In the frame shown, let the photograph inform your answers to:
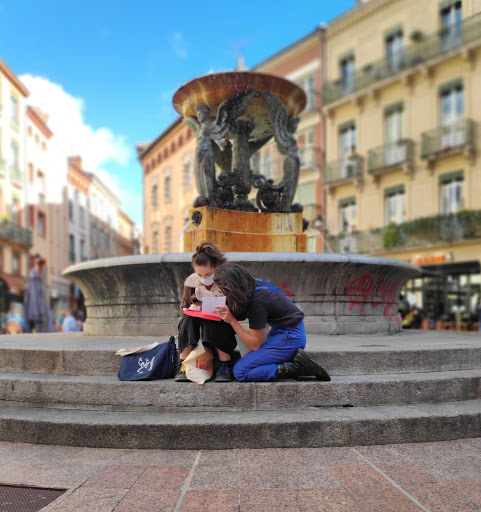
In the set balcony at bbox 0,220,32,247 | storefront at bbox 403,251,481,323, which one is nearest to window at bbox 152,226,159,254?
balcony at bbox 0,220,32,247

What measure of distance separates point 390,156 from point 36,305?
55.6ft

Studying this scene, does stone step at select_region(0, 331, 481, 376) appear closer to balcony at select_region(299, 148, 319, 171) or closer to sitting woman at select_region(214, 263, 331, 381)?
sitting woman at select_region(214, 263, 331, 381)

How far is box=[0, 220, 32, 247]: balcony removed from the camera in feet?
110

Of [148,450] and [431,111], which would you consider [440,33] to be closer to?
[431,111]

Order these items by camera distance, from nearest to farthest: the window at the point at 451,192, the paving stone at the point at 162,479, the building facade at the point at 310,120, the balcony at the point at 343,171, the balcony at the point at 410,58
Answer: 1. the paving stone at the point at 162,479
2. the balcony at the point at 410,58
3. the window at the point at 451,192
4. the balcony at the point at 343,171
5. the building facade at the point at 310,120

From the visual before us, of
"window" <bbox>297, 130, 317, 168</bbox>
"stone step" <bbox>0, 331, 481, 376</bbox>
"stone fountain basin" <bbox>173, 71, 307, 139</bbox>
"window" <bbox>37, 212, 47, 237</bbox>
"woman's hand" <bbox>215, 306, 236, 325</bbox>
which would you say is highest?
"window" <bbox>297, 130, 317, 168</bbox>

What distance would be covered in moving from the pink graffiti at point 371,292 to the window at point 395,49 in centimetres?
1975

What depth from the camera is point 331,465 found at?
10.6ft

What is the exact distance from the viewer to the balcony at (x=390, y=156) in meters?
23.8

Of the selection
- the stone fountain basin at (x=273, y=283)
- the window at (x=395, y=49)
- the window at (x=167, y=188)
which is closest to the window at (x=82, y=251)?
the window at (x=167, y=188)

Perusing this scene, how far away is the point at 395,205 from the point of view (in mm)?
24938

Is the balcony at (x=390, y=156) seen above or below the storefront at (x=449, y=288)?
above

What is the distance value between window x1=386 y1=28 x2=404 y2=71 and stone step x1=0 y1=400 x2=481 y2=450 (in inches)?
924

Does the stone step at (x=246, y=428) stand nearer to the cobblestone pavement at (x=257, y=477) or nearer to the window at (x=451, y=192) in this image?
the cobblestone pavement at (x=257, y=477)
